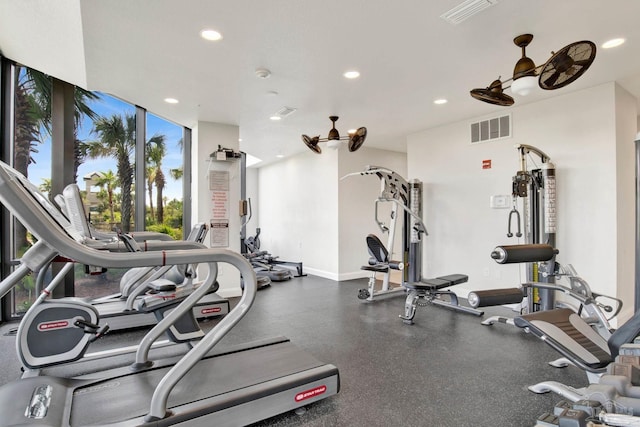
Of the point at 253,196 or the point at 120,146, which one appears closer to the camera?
the point at 120,146

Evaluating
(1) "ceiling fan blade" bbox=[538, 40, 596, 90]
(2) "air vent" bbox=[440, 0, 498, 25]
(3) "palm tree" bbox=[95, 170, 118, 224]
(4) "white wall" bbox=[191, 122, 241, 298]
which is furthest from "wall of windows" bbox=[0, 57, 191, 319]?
Result: (1) "ceiling fan blade" bbox=[538, 40, 596, 90]

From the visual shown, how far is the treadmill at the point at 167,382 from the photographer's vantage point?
4.27ft

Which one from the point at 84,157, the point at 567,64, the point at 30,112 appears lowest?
the point at 84,157

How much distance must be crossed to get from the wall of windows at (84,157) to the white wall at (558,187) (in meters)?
4.32

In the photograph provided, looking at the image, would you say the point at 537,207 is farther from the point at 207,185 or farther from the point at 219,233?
the point at 207,185

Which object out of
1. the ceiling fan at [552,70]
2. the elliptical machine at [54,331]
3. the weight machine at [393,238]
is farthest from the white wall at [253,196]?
the ceiling fan at [552,70]

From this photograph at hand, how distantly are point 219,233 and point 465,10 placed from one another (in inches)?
167

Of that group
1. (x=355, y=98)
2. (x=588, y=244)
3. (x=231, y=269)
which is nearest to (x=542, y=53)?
(x=355, y=98)

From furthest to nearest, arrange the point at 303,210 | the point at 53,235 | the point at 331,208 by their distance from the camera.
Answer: the point at 303,210
the point at 331,208
the point at 53,235

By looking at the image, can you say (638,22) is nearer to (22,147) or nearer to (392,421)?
(392,421)

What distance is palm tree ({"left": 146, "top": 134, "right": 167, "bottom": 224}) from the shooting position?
4848mm

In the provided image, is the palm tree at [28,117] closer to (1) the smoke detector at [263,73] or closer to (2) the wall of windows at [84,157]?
(2) the wall of windows at [84,157]

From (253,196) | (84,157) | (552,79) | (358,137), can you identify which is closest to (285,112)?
(358,137)

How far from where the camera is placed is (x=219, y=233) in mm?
5191
